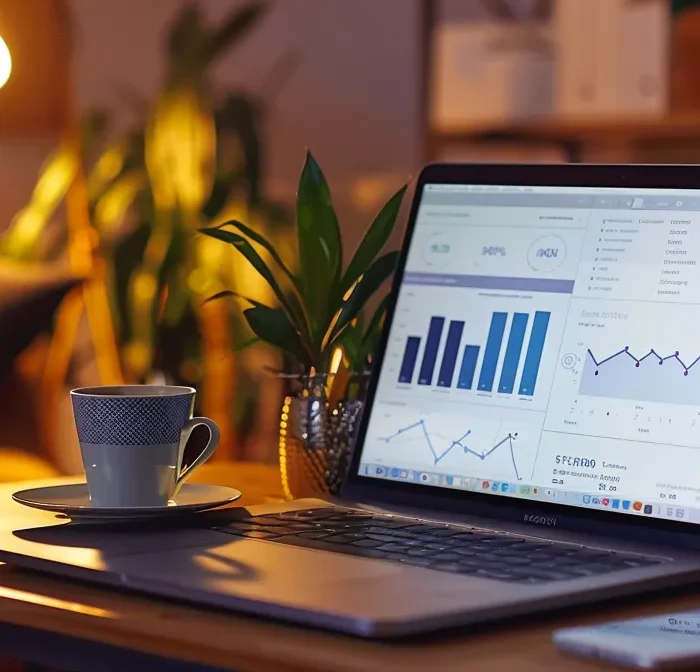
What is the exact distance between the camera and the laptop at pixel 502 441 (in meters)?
0.73

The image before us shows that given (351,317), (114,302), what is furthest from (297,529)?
(114,302)

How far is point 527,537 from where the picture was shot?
34.0 inches

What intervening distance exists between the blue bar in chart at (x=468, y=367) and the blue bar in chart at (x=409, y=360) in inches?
1.8

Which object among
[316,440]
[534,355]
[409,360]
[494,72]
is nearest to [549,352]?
[534,355]

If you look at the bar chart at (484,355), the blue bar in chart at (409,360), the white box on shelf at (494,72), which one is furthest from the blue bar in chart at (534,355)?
the white box on shelf at (494,72)

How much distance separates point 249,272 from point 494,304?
233 centimetres

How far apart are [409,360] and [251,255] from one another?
0.17 metres

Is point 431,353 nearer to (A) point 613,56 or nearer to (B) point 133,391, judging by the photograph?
(B) point 133,391

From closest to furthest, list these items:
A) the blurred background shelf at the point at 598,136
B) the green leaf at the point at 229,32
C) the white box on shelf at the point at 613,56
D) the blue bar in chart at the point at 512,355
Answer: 1. the blue bar in chart at the point at 512,355
2. the white box on shelf at the point at 613,56
3. the blurred background shelf at the point at 598,136
4. the green leaf at the point at 229,32

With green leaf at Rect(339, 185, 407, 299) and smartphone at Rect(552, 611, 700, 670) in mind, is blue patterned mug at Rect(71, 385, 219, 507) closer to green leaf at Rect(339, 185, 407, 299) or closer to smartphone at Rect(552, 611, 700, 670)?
green leaf at Rect(339, 185, 407, 299)

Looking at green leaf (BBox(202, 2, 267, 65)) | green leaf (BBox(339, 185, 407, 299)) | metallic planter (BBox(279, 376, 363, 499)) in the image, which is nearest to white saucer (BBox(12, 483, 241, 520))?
metallic planter (BBox(279, 376, 363, 499))

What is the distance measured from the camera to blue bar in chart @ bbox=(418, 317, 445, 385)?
102 centimetres

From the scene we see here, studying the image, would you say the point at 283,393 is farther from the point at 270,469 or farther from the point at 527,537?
the point at 527,537

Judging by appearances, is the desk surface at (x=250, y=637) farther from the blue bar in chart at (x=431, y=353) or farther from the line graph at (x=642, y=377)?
the blue bar in chart at (x=431, y=353)
